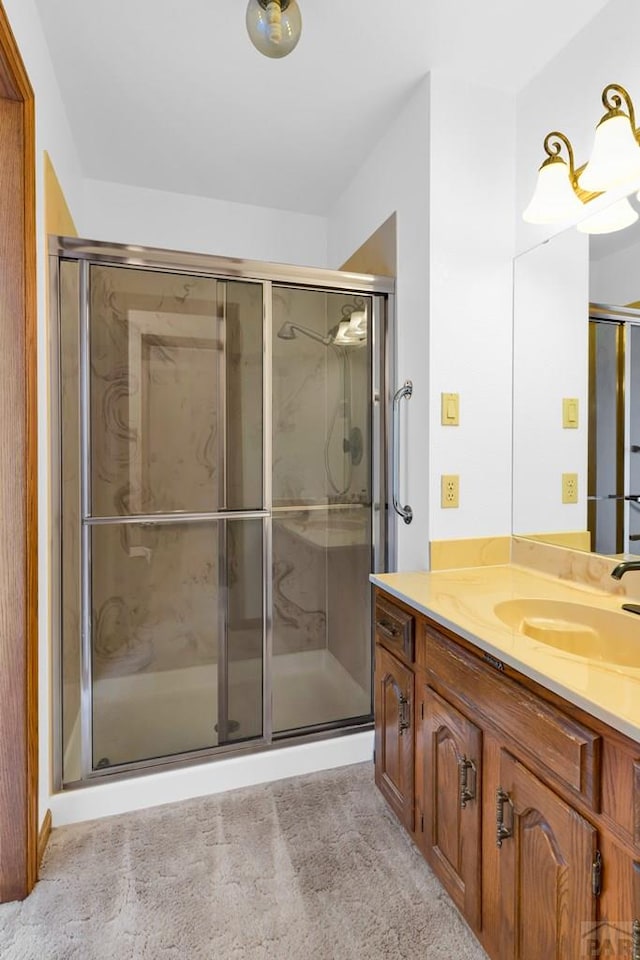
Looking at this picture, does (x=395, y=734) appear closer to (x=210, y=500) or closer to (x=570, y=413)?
(x=210, y=500)

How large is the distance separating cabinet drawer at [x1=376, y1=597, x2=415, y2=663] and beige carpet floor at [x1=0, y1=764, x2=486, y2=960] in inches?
25.0

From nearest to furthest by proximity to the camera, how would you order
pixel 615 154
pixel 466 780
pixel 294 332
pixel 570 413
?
pixel 466 780
pixel 615 154
pixel 570 413
pixel 294 332

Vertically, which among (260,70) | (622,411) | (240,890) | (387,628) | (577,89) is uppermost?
(260,70)

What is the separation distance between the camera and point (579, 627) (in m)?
1.47

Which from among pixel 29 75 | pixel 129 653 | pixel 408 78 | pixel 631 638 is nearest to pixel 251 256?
pixel 408 78

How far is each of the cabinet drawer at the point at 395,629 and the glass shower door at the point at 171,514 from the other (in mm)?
555

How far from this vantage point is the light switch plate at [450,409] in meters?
1.96

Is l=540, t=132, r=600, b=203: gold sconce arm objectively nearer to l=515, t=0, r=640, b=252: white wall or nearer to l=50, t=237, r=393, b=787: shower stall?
l=515, t=0, r=640, b=252: white wall

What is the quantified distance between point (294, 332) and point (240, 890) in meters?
1.89

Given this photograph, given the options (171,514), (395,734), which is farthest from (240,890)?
(171,514)

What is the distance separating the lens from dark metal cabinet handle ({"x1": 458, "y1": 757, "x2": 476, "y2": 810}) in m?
1.27

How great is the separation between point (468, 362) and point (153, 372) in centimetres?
119

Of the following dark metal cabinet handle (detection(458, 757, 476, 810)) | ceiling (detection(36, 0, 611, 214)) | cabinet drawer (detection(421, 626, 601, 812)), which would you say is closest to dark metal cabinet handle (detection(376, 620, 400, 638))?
cabinet drawer (detection(421, 626, 601, 812))

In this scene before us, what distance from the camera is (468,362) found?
6.52 ft
